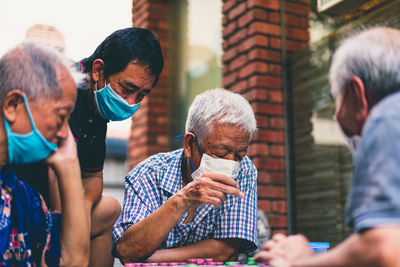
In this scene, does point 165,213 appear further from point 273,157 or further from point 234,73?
point 234,73

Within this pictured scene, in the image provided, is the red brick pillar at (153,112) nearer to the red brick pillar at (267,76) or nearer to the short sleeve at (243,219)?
the red brick pillar at (267,76)

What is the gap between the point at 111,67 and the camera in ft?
8.65

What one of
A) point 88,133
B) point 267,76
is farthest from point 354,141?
point 267,76

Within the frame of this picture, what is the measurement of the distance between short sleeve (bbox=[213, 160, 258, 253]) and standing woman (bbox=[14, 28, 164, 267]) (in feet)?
1.83

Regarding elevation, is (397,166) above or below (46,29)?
below

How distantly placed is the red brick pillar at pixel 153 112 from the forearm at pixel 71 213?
4.12 metres

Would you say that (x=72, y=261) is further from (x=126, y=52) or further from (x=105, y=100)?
(x=126, y=52)

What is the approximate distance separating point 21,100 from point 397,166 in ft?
3.65

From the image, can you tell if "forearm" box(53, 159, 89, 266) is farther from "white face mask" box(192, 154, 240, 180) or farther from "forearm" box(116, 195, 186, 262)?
"white face mask" box(192, 154, 240, 180)

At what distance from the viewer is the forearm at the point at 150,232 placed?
219 cm

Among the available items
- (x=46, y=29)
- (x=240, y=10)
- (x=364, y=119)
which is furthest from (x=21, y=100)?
(x=46, y=29)

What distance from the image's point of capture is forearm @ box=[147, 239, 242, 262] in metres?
2.26

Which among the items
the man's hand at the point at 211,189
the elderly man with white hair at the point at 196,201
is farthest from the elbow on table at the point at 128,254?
the man's hand at the point at 211,189

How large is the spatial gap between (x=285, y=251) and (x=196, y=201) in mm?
824
